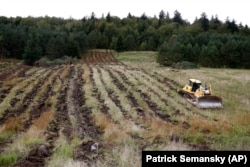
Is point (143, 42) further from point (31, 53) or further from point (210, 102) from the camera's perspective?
point (210, 102)

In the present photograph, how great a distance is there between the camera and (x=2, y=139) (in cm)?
1593

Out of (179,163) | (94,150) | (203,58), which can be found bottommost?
(203,58)

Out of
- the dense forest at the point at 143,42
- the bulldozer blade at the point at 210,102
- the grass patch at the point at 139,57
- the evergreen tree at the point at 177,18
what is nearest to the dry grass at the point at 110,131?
the bulldozer blade at the point at 210,102

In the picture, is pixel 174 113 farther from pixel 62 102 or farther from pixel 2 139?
Answer: pixel 2 139

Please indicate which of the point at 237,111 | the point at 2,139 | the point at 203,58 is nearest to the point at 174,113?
the point at 237,111

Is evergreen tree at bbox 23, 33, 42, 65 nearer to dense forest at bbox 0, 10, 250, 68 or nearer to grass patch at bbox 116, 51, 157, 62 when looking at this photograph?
dense forest at bbox 0, 10, 250, 68

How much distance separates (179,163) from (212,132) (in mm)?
9110

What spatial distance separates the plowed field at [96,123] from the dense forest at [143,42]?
127 feet

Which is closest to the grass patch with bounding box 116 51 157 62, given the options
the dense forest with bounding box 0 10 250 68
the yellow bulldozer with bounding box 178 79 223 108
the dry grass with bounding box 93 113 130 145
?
the dense forest with bounding box 0 10 250 68

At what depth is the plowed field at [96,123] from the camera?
12.4m

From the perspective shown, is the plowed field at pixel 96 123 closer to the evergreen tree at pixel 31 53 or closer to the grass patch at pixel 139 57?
the evergreen tree at pixel 31 53

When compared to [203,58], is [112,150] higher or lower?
higher

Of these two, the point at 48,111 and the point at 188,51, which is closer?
the point at 48,111

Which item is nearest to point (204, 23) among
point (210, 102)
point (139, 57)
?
point (139, 57)
